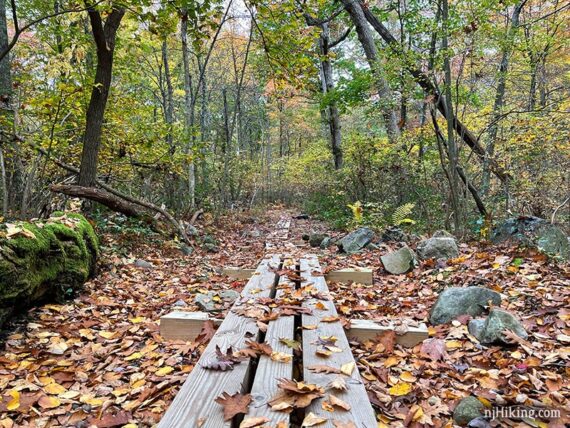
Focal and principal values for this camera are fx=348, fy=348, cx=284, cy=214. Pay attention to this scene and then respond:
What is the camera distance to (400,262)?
4.66 meters

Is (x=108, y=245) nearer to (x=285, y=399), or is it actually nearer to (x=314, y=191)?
(x=285, y=399)

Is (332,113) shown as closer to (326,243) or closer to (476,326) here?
(326,243)

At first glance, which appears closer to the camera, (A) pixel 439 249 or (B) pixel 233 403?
(B) pixel 233 403

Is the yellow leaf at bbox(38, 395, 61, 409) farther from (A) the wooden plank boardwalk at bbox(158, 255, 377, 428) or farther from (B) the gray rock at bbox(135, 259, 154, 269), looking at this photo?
(B) the gray rock at bbox(135, 259, 154, 269)

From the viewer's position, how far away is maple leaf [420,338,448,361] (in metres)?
2.45

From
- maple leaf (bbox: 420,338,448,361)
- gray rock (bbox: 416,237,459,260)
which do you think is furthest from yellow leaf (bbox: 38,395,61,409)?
gray rock (bbox: 416,237,459,260)

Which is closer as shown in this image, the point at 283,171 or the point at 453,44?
the point at 453,44

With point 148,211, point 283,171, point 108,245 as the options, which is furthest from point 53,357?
point 283,171

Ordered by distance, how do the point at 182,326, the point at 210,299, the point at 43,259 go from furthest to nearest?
the point at 210,299 < the point at 43,259 < the point at 182,326

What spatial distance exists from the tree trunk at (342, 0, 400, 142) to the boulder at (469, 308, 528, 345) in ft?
19.2

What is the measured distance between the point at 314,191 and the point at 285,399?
14721 millimetres

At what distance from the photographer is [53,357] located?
2627 mm

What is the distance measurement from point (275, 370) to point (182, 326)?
1.34m

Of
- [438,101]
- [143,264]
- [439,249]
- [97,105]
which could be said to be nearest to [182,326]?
[143,264]
